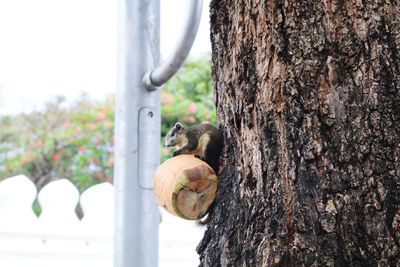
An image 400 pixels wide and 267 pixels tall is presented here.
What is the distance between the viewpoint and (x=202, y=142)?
1.18 metres

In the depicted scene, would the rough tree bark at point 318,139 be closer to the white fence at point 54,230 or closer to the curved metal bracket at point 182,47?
the curved metal bracket at point 182,47

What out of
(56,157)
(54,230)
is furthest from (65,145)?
(54,230)

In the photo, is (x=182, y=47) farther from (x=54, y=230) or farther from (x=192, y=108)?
(x=192, y=108)

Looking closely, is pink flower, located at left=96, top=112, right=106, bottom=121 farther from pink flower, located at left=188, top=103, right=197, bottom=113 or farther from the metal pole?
the metal pole

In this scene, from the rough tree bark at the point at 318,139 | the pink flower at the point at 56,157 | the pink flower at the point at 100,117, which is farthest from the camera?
the pink flower at the point at 56,157

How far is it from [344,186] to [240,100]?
0.73 ft

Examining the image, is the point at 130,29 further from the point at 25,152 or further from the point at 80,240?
the point at 25,152

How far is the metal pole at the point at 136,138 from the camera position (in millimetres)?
1576

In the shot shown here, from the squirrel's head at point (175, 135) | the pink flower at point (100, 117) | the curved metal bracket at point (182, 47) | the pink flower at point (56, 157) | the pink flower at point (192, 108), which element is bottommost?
the pink flower at point (56, 157)

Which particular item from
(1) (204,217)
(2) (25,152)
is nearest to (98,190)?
(1) (204,217)

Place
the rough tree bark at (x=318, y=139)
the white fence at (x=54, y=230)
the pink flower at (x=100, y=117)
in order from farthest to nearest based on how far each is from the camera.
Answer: the pink flower at (x=100, y=117) → the white fence at (x=54, y=230) → the rough tree bark at (x=318, y=139)

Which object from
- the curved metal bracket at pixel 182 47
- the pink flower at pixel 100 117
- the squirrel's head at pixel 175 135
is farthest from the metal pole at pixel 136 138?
the pink flower at pixel 100 117

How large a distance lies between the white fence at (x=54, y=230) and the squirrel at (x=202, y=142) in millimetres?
1654

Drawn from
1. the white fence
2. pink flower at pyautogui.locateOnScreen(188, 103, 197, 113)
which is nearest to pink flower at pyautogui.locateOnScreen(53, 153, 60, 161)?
pink flower at pyautogui.locateOnScreen(188, 103, 197, 113)
